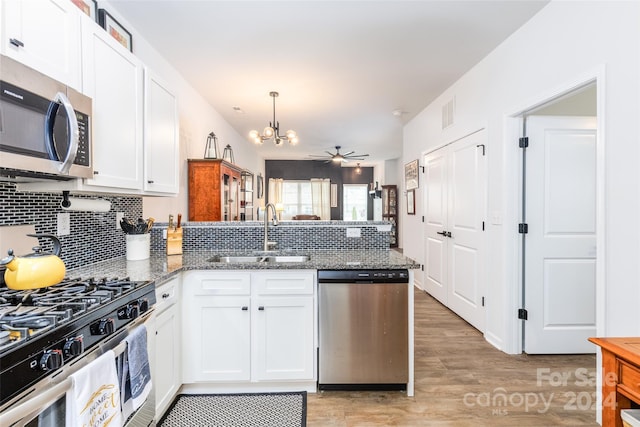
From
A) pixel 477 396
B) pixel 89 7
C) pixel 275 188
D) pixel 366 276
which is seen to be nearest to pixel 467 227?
pixel 477 396

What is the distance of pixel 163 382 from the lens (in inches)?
71.4

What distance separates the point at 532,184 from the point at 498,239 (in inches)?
21.2

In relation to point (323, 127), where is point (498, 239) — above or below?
below

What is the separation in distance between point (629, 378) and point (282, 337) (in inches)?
65.5

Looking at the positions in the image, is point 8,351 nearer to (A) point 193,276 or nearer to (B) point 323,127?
(A) point 193,276

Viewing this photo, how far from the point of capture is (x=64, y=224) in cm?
183

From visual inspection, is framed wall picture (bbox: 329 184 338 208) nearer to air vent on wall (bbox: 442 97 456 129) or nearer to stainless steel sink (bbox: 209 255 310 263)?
air vent on wall (bbox: 442 97 456 129)

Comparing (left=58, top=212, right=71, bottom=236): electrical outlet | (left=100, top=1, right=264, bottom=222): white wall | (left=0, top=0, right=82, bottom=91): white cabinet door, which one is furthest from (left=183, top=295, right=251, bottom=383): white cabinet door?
(left=0, top=0, right=82, bottom=91): white cabinet door

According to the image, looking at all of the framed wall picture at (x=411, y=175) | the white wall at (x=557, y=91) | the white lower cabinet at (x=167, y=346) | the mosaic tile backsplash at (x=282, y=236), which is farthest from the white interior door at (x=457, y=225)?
the white lower cabinet at (x=167, y=346)

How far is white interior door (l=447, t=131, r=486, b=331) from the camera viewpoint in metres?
3.16

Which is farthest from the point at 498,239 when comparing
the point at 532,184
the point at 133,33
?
the point at 133,33

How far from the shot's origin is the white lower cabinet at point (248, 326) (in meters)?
2.07

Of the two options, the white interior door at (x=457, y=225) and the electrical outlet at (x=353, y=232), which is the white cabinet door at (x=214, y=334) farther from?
the white interior door at (x=457, y=225)

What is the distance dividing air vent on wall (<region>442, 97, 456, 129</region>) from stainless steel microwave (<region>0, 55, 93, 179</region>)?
11.6 ft
